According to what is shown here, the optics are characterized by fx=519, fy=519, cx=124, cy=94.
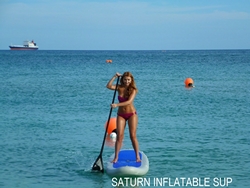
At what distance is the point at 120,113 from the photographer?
34.1ft

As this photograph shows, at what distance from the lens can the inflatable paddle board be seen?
10.4 m

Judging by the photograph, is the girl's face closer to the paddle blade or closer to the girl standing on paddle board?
the girl standing on paddle board

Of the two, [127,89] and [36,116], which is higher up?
[127,89]

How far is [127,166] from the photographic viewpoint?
411 inches

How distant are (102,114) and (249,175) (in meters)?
9.33

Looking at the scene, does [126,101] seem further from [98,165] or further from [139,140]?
[139,140]

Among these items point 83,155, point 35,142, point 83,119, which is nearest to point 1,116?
point 83,119

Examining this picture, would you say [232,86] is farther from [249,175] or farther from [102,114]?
[249,175]

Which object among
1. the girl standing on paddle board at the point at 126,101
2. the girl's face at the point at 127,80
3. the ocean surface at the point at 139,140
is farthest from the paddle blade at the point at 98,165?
the girl's face at the point at 127,80
